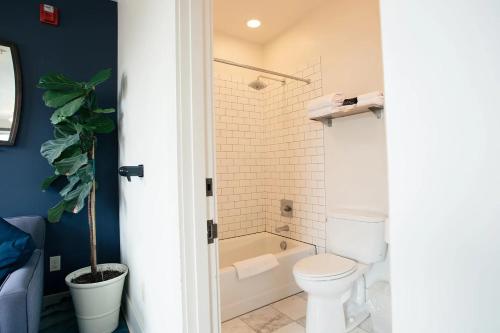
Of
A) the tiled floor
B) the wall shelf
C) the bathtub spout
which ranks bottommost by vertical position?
the tiled floor

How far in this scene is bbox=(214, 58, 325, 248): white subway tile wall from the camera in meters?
2.63

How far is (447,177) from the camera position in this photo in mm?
323

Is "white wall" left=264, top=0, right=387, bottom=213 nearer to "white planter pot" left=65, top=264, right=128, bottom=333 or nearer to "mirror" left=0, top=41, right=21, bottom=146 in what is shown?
"white planter pot" left=65, top=264, right=128, bottom=333

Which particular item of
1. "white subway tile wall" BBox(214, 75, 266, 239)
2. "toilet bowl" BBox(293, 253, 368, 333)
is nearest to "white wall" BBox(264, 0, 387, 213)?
"toilet bowl" BBox(293, 253, 368, 333)

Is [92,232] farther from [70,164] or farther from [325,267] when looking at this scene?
[325,267]

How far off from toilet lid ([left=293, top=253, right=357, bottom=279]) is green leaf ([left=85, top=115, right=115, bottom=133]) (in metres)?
1.74

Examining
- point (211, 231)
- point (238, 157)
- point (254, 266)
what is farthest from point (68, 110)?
point (254, 266)

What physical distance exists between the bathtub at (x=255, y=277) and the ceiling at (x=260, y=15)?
7.52ft

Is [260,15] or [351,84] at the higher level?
[260,15]

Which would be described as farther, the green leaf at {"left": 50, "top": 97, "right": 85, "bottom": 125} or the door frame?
the green leaf at {"left": 50, "top": 97, "right": 85, "bottom": 125}

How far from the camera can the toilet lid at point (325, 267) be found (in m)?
1.77

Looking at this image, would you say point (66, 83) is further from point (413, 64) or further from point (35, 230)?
point (413, 64)

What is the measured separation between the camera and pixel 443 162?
1.07 feet

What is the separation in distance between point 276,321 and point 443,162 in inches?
83.6
